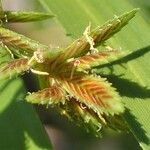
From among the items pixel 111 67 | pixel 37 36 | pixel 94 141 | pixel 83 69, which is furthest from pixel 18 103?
pixel 94 141

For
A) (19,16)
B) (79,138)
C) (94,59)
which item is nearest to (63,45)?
(19,16)

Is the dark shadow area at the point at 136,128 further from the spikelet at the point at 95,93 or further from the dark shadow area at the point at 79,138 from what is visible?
the dark shadow area at the point at 79,138

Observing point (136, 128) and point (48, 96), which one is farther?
point (136, 128)

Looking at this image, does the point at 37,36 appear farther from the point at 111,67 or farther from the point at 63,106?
the point at 63,106

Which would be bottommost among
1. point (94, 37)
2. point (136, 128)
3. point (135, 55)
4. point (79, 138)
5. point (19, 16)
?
point (79, 138)

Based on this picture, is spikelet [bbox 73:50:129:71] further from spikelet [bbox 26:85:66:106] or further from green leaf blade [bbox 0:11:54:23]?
green leaf blade [bbox 0:11:54:23]


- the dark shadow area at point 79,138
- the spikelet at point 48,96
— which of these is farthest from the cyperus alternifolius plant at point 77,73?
the dark shadow area at point 79,138

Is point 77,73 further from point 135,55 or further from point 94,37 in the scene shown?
point 135,55
